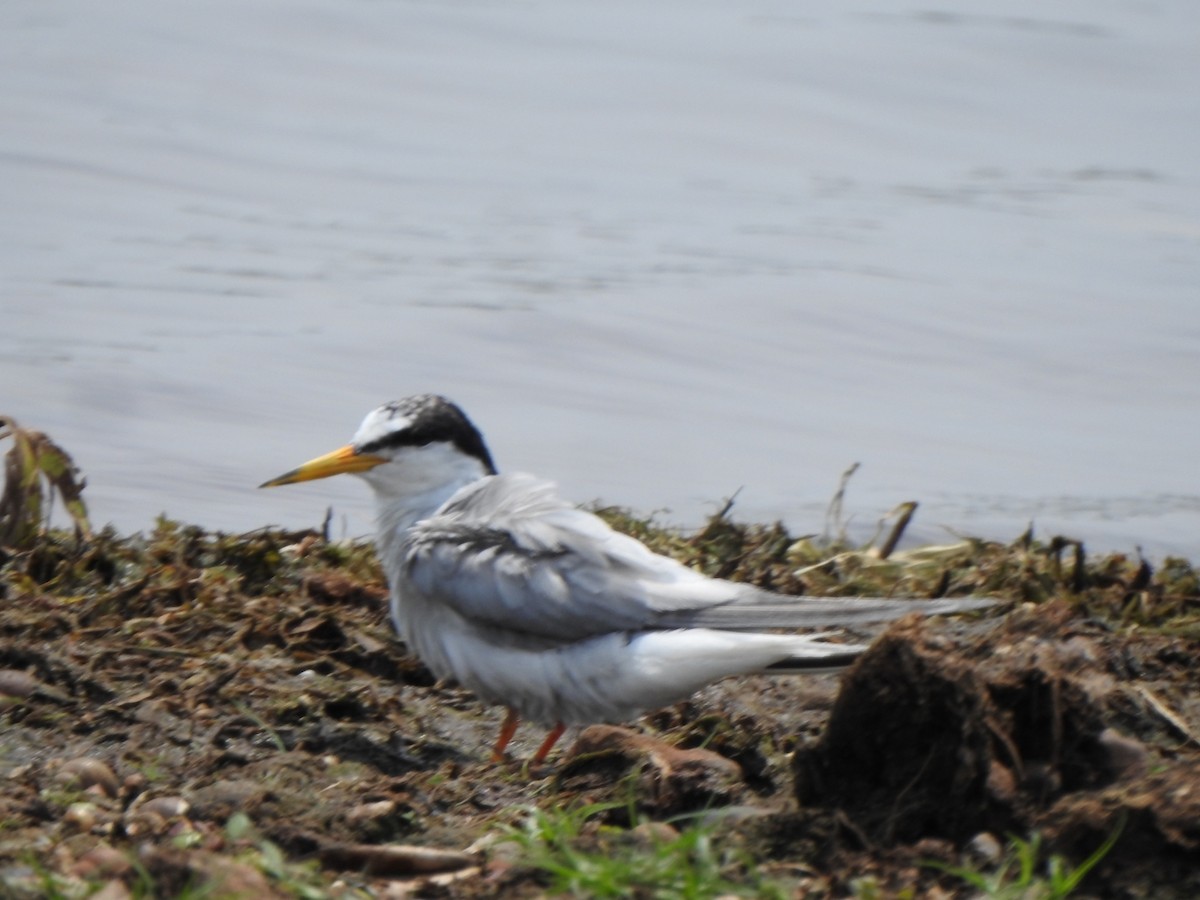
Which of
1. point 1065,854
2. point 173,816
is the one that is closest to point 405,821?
point 173,816

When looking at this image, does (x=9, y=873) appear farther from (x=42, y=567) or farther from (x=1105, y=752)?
(x=42, y=567)

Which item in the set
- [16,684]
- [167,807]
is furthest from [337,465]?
[167,807]

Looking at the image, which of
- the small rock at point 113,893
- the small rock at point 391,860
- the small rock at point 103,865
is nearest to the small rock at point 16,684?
the small rock at point 103,865

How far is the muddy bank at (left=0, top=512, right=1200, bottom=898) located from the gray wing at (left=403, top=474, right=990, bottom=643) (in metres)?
0.29

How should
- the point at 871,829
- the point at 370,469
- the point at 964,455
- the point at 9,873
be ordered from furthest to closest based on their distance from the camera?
the point at 964,455 < the point at 370,469 < the point at 871,829 < the point at 9,873

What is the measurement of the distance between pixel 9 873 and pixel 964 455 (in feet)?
21.6

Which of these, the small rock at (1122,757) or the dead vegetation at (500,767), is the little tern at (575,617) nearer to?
the dead vegetation at (500,767)

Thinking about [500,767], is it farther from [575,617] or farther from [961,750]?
[961,750]

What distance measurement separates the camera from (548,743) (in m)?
4.77

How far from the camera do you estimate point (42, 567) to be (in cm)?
573

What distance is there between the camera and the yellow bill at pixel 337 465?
5.62 meters

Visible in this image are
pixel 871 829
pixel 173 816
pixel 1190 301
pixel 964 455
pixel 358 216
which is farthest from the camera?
pixel 358 216

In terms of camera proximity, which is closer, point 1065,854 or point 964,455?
point 1065,854

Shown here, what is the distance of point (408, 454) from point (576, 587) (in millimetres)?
997
